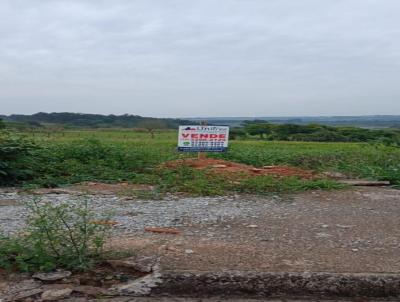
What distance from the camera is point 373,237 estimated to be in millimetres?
4617

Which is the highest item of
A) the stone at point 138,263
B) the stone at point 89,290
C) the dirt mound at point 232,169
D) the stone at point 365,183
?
the dirt mound at point 232,169

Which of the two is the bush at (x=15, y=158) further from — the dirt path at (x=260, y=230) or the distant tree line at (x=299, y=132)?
the distant tree line at (x=299, y=132)

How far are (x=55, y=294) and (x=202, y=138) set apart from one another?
6416mm

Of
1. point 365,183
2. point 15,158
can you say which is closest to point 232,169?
point 365,183

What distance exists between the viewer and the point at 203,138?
9.49 m

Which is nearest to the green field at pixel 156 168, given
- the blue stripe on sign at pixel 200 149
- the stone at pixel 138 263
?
the blue stripe on sign at pixel 200 149

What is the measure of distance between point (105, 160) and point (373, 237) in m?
A: 6.33

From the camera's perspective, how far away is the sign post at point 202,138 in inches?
368

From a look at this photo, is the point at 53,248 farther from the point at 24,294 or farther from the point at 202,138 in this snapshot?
the point at 202,138

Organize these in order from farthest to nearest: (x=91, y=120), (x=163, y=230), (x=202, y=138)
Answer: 1. (x=91, y=120)
2. (x=202, y=138)
3. (x=163, y=230)

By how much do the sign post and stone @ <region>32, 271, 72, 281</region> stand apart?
591cm

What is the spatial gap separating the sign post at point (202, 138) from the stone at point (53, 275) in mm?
5906

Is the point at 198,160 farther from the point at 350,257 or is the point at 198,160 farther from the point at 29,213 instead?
the point at 350,257

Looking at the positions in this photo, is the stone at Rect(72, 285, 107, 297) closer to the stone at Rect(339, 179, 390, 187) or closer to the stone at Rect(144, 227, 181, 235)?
the stone at Rect(144, 227, 181, 235)
